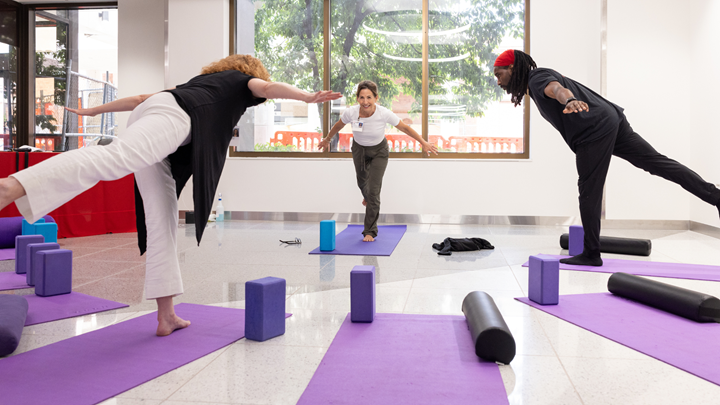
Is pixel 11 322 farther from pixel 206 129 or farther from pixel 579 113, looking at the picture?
pixel 579 113

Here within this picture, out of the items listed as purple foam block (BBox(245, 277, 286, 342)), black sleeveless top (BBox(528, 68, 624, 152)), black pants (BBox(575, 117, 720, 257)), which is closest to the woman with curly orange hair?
purple foam block (BBox(245, 277, 286, 342))

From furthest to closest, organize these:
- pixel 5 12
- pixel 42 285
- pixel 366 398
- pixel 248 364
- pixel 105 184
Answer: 1. pixel 5 12
2. pixel 105 184
3. pixel 42 285
4. pixel 248 364
5. pixel 366 398

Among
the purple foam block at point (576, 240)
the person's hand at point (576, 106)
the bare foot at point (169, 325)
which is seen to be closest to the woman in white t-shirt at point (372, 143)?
the purple foam block at point (576, 240)

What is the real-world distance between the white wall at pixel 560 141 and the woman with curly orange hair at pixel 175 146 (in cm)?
458

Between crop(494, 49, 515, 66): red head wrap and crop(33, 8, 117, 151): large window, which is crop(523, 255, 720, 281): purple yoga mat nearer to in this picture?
crop(494, 49, 515, 66): red head wrap

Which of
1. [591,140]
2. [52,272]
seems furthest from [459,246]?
[52,272]

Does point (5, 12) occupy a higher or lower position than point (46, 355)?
higher

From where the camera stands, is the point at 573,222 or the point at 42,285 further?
the point at 573,222

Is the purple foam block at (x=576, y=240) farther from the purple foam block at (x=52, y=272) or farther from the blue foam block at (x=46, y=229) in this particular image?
the blue foam block at (x=46, y=229)

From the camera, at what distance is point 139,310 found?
243 cm

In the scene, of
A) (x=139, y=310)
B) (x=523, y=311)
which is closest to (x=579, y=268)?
(x=523, y=311)

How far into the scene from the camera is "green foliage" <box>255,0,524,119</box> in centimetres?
670

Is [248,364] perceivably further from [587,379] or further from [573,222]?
[573,222]

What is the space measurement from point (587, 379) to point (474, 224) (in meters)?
4.96
